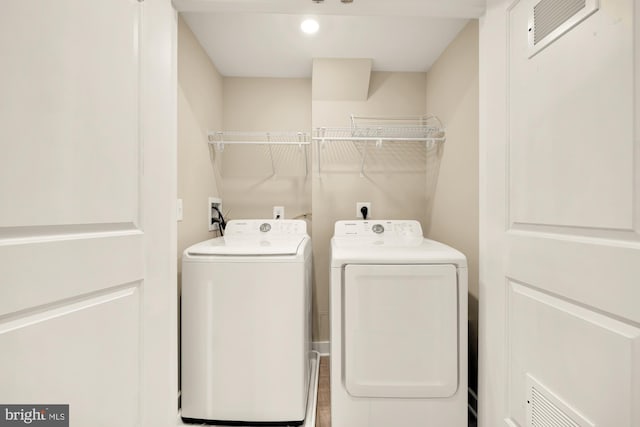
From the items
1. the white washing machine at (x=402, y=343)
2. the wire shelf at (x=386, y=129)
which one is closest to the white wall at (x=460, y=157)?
the wire shelf at (x=386, y=129)

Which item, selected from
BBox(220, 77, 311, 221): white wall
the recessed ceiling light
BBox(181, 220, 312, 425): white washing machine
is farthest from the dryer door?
the recessed ceiling light

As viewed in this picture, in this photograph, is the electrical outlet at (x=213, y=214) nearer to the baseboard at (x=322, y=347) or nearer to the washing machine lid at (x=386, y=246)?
the washing machine lid at (x=386, y=246)

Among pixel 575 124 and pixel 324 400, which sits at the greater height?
pixel 575 124

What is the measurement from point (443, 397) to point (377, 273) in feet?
2.15

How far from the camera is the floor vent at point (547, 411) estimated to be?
0.84 m

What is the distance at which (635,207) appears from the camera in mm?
670

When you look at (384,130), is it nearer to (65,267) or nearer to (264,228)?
(264,228)

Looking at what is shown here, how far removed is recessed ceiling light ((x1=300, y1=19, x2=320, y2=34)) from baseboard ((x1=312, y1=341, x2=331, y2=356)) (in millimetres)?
2199

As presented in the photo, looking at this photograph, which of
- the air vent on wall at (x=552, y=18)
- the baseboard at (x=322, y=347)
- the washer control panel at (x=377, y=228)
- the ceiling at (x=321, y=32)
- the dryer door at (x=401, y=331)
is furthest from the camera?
the baseboard at (x=322, y=347)

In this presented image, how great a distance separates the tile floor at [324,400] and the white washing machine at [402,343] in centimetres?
21

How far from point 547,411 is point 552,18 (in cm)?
123

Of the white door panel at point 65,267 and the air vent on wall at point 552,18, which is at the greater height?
the air vent on wall at point 552,18

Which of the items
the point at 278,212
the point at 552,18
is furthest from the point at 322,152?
the point at 552,18

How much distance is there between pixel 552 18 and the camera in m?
0.90
